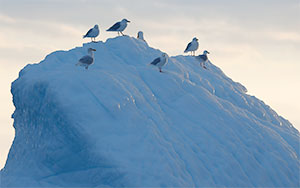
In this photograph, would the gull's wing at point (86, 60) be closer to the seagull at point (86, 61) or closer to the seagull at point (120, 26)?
the seagull at point (86, 61)

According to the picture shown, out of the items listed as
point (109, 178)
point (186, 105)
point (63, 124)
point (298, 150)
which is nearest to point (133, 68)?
point (186, 105)

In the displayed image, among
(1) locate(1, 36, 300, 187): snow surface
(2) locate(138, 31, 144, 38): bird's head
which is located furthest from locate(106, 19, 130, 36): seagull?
(2) locate(138, 31, 144, 38): bird's head

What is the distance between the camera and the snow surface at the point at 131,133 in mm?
24094

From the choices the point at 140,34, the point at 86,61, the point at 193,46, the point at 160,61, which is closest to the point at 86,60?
the point at 86,61

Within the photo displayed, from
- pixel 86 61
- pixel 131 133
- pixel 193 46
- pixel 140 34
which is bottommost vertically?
pixel 131 133

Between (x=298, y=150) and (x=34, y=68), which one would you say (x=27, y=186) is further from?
(x=298, y=150)

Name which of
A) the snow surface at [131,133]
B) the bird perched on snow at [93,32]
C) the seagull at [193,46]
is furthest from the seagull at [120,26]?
the seagull at [193,46]

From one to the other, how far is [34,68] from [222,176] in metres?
11.2

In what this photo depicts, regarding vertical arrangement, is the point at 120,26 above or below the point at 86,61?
above

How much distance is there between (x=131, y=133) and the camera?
24672 mm

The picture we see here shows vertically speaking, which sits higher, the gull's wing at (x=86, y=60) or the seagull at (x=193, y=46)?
the seagull at (x=193, y=46)

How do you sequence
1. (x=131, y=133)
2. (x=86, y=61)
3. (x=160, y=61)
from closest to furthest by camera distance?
1. (x=131, y=133)
2. (x=86, y=61)
3. (x=160, y=61)

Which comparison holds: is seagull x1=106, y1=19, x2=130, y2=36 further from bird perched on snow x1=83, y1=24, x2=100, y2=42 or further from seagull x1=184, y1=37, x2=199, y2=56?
seagull x1=184, y1=37, x2=199, y2=56

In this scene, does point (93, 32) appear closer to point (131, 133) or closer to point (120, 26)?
point (120, 26)
